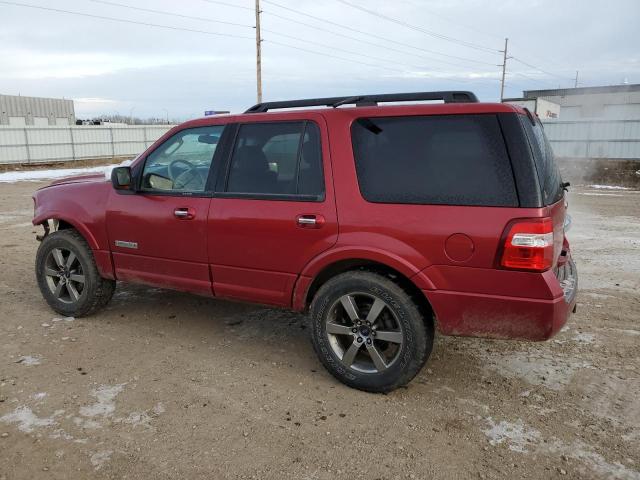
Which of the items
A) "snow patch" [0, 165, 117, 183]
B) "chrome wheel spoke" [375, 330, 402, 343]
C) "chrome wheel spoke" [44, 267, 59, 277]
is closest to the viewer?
"chrome wheel spoke" [375, 330, 402, 343]

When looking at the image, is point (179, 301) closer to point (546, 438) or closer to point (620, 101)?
point (546, 438)

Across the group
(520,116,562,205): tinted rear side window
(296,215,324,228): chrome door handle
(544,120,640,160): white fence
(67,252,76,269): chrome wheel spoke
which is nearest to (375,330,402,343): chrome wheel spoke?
(296,215,324,228): chrome door handle

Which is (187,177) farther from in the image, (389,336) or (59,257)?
(389,336)

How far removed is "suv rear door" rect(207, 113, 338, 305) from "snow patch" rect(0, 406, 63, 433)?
4.74 ft

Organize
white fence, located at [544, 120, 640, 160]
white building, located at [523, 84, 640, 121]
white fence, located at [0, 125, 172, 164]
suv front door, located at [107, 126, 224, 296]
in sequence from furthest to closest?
white building, located at [523, 84, 640, 121] → white fence, located at [0, 125, 172, 164] → white fence, located at [544, 120, 640, 160] → suv front door, located at [107, 126, 224, 296]

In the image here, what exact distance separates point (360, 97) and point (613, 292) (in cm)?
378

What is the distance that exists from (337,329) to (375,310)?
1.05ft

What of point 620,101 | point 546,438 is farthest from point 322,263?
point 620,101

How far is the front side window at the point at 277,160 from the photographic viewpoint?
3619 mm

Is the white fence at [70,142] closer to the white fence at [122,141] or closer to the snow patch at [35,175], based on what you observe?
the white fence at [122,141]

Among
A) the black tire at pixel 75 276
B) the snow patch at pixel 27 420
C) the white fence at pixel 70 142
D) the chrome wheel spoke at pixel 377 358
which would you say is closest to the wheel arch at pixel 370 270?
the chrome wheel spoke at pixel 377 358

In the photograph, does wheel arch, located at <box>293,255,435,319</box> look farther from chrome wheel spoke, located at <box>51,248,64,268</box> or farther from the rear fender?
chrome wheel spoke, located at <box>51,248,64,268</box>

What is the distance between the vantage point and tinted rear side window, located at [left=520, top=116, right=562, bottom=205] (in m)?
3.03

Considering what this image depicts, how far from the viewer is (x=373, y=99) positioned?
3.75m
